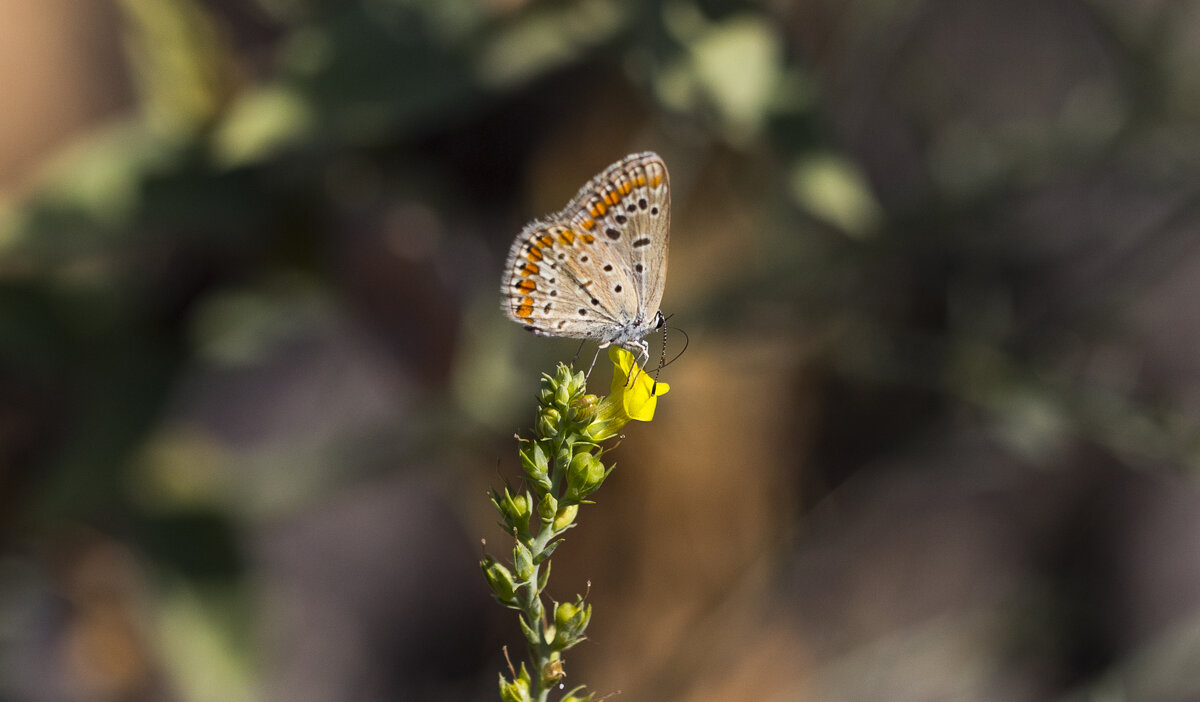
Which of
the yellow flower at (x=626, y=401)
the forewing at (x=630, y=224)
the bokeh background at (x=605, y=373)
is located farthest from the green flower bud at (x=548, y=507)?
the bokeh background at (x=605, y=373)

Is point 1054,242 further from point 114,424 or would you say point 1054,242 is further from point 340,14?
point 114,424

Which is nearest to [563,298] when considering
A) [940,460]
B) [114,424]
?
[114,424]

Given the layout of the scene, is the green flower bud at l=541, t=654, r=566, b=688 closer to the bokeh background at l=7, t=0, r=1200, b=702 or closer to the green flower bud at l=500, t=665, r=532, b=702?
the green flower bud at l=500, t=665, r=532, b=702

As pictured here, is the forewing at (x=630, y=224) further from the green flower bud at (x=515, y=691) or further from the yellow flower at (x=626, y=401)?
the green flower bud at (x=515, y=691)

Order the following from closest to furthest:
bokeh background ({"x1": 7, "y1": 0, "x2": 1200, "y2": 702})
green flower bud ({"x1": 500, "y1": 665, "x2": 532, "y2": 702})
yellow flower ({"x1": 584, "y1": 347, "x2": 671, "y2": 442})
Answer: green flower bud ({"x1": 500, "y1": 665, "x2": 532, "y2": 702}), yellow flower ({"x1": 584, "y1": 347, "x2": 671, "y2": 442}), bokeh background ({"x1": 7, "y1": 0, "x2": 1200, "y2": 702})

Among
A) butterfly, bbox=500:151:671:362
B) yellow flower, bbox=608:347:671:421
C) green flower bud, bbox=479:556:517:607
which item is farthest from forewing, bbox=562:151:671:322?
green flower bud, bbox=479:556:517:607

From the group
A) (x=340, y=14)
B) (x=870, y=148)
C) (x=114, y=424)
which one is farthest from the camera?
(x=870, y=148)

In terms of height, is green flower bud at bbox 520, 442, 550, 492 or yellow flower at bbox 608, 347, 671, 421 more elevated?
yellow flower at bbox 608, 347, 671, 421
